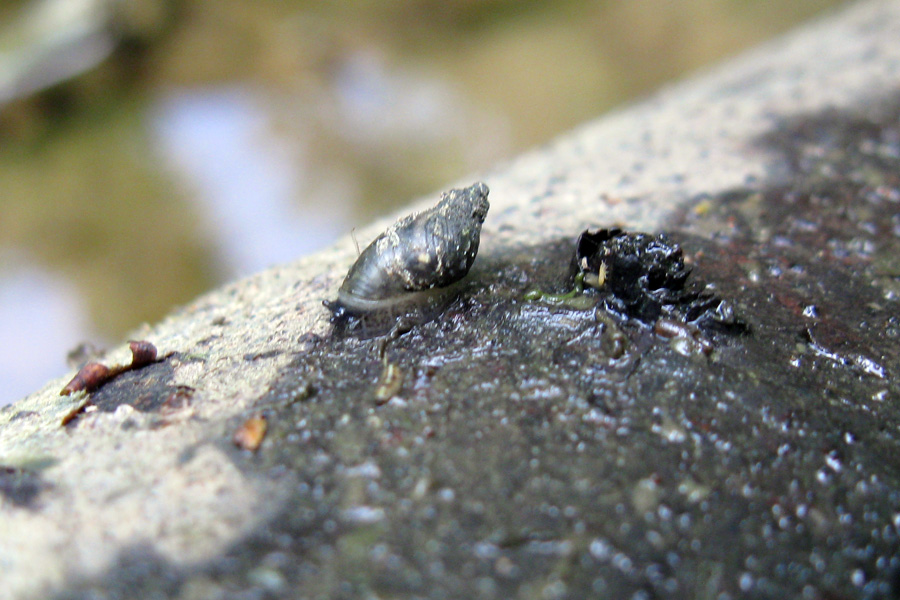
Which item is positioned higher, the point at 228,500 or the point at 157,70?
the point at 157,70

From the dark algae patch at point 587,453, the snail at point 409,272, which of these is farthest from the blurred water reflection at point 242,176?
the dark algae patch at point 587,453

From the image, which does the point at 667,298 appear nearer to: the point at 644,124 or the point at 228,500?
the point at 228,500

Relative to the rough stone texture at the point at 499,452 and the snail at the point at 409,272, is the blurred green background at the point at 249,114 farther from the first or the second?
the snail at the point at 409,272

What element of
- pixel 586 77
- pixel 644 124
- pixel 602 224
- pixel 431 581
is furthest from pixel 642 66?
pixel 431 581

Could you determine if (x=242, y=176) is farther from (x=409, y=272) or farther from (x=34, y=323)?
(x=409, y=272)

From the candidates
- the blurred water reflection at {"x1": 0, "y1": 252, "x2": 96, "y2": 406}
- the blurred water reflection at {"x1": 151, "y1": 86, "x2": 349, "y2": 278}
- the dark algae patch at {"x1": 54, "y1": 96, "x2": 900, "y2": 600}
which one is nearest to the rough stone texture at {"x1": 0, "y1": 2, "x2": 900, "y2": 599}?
the dark algae patch at {"x1": 54, "y1": 96, "x2": 900, "y2": 600}

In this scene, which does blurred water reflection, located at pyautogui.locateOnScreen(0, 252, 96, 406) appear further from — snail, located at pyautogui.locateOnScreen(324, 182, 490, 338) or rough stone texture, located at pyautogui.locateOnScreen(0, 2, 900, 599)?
snail, located at pyautogui.locateOnScreen(324, 182, 490, 338)
